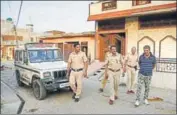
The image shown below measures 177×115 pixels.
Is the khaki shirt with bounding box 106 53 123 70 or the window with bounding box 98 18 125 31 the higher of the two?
the window with bounding box 98 18 125 31

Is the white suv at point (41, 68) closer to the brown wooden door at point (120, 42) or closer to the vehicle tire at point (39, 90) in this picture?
the vehicle tire at point (39, 90)

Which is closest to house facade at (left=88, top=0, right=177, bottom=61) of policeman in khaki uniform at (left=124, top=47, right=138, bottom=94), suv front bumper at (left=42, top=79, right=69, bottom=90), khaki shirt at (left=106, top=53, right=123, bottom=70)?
policeman in khaki uniform at (left=124, top=47, right=138, bottom=94)

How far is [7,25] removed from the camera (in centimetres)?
4994

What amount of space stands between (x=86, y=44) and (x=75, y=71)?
12447 mm

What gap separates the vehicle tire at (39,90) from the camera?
8.20 meters

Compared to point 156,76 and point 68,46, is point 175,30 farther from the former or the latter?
point 68,46

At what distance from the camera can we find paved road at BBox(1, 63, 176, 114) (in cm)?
678

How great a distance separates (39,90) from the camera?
8.32 m

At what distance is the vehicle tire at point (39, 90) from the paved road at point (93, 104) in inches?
6.9

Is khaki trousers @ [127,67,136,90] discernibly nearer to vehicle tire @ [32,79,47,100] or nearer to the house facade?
vehicle tire @ [32,79,47,100]

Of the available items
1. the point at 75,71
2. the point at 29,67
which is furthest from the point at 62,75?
the point at 29,67

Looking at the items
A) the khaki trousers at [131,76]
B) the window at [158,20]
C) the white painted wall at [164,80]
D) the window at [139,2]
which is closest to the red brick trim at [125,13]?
the window at [139,2]

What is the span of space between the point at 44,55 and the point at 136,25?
8.05 meters

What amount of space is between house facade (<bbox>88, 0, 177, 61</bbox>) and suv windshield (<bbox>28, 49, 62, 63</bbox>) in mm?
7044
